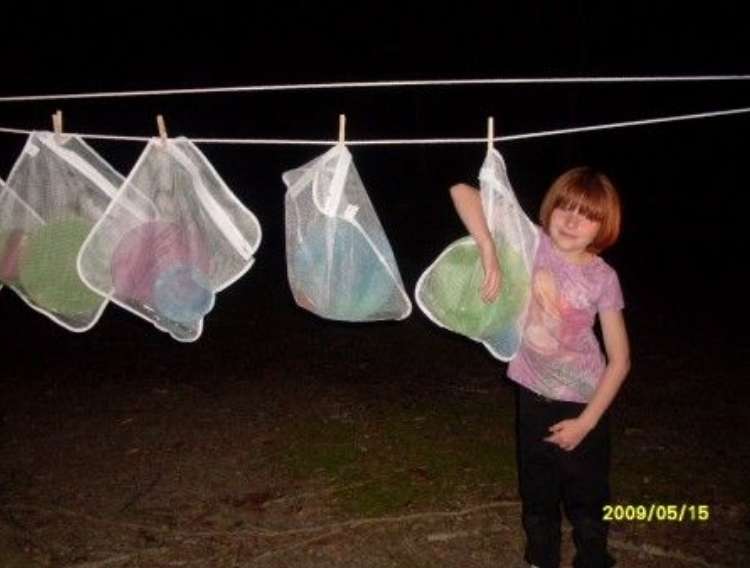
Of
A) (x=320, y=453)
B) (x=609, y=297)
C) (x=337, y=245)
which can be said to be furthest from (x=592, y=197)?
(x=320, y=453)

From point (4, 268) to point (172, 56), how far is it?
2028cm

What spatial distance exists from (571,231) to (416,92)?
53.9 feet

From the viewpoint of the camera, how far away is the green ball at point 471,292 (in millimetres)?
1833

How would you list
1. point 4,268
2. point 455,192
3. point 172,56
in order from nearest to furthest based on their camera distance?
point 455,192 → point 4,268 → point 172,56

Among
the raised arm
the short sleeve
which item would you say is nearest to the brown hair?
the short sleeve

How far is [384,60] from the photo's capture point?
19141 mm

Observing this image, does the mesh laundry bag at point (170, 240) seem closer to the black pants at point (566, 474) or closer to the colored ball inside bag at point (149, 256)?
the colored ball inside bag at point (149, 256)

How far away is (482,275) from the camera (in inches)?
71.4

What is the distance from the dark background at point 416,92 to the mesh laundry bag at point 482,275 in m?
7.84

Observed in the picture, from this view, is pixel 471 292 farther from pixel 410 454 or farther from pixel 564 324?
pixel 410 454

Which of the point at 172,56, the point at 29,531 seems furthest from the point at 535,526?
the point at 172,56

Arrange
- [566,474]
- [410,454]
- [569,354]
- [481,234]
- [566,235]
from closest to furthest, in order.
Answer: [481,234], [566,235], [569,354], [566,474], [410,454]

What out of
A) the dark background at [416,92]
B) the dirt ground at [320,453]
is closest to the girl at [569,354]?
the dirt ground at [320,453]

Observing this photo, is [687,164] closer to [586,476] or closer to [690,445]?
[690,445]
